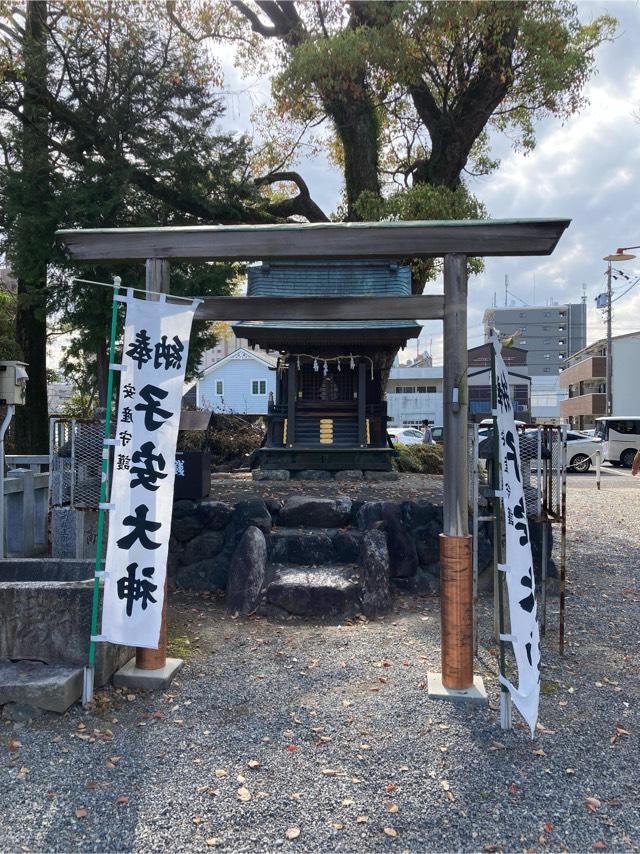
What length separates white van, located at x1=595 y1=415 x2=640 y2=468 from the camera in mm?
26297

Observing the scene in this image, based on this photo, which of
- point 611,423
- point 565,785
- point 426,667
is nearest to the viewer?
point 565,785

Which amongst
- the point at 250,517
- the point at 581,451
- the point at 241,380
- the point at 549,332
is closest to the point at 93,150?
the point at 250,517

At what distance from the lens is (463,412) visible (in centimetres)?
456

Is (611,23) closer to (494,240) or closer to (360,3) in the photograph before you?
(360,3)

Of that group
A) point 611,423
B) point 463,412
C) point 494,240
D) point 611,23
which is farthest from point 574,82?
point 611,423

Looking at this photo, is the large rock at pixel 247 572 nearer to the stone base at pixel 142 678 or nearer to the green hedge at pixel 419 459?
the stone base at pixel 142 678

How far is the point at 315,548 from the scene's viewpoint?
7.09 m

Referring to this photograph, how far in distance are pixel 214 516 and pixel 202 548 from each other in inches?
16.6

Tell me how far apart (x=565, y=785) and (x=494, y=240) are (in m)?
3.66

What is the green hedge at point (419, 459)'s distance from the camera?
1482cm

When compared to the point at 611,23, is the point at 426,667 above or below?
below

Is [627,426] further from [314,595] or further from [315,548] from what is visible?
[314,595]

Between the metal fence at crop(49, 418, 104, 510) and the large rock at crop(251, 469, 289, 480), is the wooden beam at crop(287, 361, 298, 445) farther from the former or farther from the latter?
the metal fence at crop(49, 418, 104, 510)

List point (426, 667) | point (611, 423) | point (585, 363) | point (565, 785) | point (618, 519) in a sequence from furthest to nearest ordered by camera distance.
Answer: point (585, 363) < point (611, 423) < point (618, 519) < point (426, 667) < point (565, 785)
